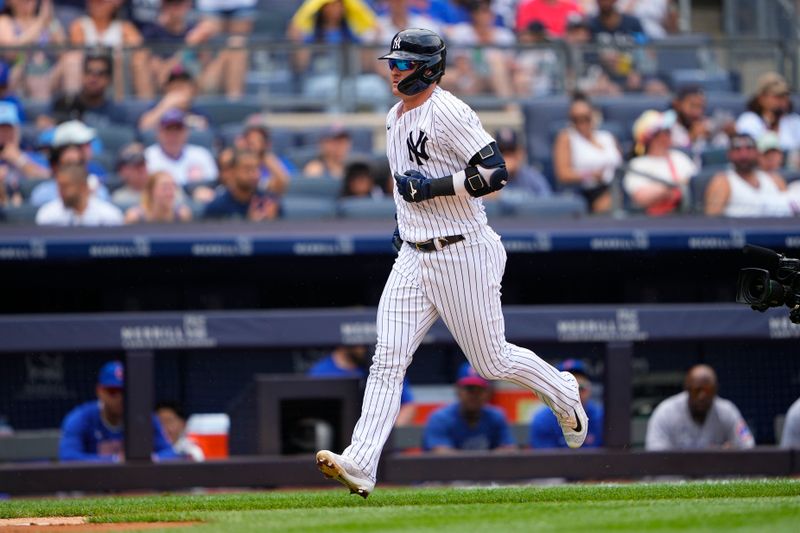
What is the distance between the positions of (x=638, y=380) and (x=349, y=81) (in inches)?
136

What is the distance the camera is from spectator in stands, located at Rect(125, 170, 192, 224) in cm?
879

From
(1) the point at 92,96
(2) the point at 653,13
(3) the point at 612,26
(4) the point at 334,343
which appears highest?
(2) the point at 653,13

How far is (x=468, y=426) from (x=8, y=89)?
429 cm

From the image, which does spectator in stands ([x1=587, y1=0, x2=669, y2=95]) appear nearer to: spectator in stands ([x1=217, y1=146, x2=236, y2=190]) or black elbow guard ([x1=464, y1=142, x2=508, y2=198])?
spectator in stands ([x1=217, y1=146, x2=236, y2=190])

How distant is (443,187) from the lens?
5219mm

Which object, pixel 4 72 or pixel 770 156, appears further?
pixel 4 72

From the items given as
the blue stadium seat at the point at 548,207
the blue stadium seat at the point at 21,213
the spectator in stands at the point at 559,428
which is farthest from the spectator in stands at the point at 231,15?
the spectator in stands at the point at 559,428

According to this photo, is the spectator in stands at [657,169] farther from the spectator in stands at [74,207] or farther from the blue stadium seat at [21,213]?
the blue stadium seat at [21,213]

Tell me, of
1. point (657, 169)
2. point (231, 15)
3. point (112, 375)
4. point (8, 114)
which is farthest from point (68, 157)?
point (657, 169)

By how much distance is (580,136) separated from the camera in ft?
32.2

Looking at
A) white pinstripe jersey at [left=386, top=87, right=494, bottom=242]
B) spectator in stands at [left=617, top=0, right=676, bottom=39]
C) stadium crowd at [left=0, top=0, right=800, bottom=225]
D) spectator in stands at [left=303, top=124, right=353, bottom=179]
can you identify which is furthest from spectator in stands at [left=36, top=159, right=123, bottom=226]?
spectator in stands at [left=617, top=0, right=676, bottom=39]

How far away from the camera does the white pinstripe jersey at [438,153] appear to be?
530 centimetres

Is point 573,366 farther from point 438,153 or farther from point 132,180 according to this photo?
point 132,180

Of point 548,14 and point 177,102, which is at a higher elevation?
point 548,14
